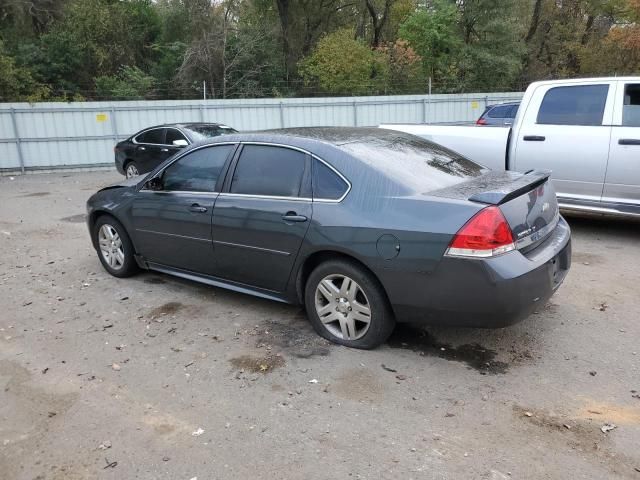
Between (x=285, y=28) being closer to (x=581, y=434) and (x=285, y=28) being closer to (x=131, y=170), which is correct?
(x=131, y=170)

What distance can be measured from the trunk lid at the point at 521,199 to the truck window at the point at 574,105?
2.88 meters

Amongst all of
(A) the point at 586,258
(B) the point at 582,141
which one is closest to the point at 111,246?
(A) the point at 586,258

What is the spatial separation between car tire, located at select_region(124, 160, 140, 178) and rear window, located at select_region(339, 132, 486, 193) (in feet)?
30.7

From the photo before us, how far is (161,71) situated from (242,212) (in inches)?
1004

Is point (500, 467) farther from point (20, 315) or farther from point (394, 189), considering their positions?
point (20, 315)

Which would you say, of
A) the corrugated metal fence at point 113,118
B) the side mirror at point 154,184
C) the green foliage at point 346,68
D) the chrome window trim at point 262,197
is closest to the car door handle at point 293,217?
the chrome window trim at point 262,197

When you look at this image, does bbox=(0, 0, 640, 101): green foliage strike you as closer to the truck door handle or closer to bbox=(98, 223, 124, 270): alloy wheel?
the truck door handle

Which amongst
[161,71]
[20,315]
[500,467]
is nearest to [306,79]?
[161,71]

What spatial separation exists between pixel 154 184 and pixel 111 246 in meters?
1.06

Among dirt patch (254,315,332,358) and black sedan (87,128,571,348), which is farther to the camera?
dirt patch (254,315,332,358)

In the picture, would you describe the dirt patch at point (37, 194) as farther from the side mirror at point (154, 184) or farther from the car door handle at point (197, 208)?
the car door handle at point (197, 208)

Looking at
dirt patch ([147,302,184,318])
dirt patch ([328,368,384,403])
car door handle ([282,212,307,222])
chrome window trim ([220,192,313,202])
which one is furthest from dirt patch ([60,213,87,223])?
dirt patch ([328,368,384,403])

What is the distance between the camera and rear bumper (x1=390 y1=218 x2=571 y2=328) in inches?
138

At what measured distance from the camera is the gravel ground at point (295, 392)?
293cm
